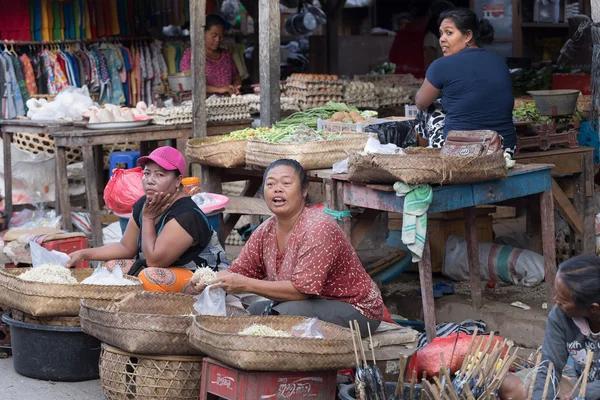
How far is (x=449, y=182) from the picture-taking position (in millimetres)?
5332

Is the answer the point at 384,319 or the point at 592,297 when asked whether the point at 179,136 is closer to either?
the point at 384,319

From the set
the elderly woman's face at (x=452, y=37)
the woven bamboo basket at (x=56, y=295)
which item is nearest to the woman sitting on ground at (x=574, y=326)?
the woven bamboo basket at (x=56, y=295)

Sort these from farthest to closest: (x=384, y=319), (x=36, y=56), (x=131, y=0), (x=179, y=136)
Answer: (x=131, y=0)
(x=36, y=56)
(x=179, y=136)
(x=384, y=319)

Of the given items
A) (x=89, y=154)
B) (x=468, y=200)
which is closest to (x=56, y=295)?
(x=468, y=200)

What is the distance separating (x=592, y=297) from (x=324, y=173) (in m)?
2.62

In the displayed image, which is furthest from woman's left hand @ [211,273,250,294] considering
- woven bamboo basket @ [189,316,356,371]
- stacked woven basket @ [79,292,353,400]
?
woven bamboo basket @ [189,316,356,371]

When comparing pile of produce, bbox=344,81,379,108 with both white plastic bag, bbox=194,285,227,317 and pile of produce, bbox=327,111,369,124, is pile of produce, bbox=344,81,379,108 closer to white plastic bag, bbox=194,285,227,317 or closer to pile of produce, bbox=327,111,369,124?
pile of produce, bbox=327,111,369,124

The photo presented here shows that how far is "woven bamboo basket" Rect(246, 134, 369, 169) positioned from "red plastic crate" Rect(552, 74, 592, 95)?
3.76 m

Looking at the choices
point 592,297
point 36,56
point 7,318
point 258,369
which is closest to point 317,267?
point 258,369

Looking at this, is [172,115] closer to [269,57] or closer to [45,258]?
[269,57]

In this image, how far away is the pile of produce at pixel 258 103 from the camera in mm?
8812

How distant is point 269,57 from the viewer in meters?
7.54

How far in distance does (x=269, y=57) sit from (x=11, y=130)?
2.56 metres

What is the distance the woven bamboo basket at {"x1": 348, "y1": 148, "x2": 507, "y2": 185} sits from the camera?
5.22 meters
